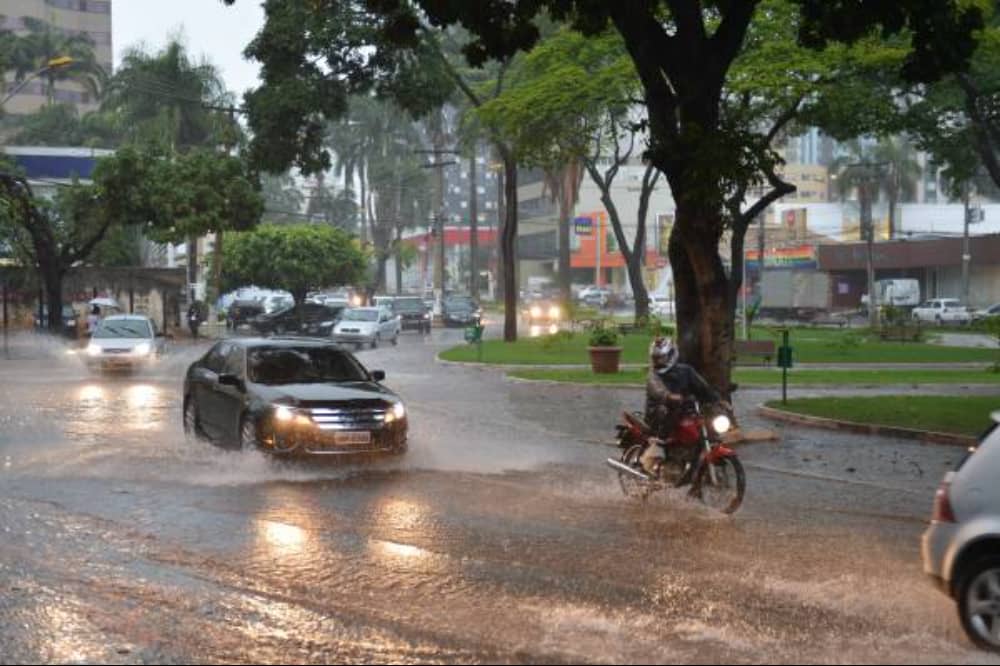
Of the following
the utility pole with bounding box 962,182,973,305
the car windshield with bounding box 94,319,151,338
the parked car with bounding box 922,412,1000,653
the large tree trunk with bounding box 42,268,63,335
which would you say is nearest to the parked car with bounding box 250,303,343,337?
the large tree trunk with bounding box 42,268,63,335

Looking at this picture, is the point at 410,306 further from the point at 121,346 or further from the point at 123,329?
the point at 121,346

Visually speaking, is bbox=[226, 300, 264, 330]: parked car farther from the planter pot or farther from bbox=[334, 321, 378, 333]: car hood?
the planter pot

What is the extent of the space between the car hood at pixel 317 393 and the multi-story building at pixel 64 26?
100 m

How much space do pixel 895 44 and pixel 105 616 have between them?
25.6m

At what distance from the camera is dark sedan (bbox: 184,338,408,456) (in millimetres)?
12766

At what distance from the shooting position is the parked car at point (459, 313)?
63875 mm

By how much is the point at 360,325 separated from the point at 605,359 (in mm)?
18341

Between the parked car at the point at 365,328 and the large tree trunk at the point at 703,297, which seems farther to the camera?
the parked car at the point at 365,328

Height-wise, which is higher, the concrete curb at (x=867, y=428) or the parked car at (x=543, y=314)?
the parked car at (x=543, y=314)

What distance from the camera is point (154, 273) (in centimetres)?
5331

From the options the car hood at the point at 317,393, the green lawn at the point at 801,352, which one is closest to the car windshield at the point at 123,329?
the green lawn at the point at 801,352

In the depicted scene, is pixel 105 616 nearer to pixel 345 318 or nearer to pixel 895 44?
pixel 895 44

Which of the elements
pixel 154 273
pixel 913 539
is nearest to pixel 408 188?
pixel 154 273

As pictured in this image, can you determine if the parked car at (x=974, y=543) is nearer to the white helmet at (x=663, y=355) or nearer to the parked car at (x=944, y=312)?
the white helmet at (x=663, y=355)
